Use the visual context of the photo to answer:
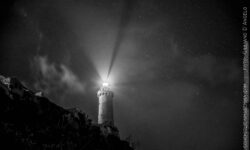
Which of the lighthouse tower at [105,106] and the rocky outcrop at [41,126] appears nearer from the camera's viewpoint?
the rocky outcrop at [41,126]

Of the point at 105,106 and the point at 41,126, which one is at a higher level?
the point at 105,106

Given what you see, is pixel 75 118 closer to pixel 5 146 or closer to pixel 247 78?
pixel 5 146

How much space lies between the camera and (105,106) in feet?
129

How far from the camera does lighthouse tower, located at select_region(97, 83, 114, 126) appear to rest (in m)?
38.4

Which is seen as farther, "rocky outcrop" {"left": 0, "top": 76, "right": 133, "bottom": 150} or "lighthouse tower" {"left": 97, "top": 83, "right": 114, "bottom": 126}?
"lighthouse tower" {"left": 97, "top": 83, "right": 114, "bottom": 126}

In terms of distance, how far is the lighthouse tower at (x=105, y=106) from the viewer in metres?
38.4

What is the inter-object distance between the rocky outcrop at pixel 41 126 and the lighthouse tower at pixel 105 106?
3.76m

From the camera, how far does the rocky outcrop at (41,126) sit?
20808mm

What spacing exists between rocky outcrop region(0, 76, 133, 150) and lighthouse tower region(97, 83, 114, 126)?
3763 millimetres

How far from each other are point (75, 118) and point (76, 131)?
10.1 feet

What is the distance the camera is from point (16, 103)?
80.4 feet

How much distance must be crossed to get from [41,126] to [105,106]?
598 inches

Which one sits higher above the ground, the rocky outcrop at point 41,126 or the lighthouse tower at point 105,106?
the lighthouse tower at point 105,106

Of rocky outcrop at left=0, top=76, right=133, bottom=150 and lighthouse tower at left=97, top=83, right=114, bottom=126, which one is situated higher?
lighthouse tower at left=97, top=83, right=114, bottom=126
